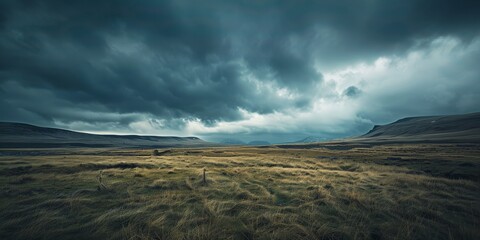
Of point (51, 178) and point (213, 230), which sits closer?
point (213, 230)

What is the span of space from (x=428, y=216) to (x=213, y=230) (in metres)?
10.2

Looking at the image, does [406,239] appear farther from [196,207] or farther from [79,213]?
[79,213]

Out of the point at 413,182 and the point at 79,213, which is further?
the point at 413,182

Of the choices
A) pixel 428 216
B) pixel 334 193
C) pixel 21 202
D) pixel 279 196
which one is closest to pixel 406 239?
pixel 428 216

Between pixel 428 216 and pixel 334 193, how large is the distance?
470 cm

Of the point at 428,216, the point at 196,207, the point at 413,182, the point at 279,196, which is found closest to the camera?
the point at 428,216

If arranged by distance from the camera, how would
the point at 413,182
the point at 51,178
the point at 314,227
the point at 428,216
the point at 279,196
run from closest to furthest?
the point at 314,227 → the point at 428,216 → the point at 279,196 → the point at 413,182 → the point at 51,178

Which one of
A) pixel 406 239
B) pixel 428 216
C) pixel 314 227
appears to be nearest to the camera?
pixel 406 239

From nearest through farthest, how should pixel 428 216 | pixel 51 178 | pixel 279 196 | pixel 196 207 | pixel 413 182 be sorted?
1. pixel 428 216
2. pixel 196 207
3. pixel 279 196
4. pixel 413 182
5. pixel 51 178

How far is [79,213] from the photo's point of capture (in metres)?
9.86

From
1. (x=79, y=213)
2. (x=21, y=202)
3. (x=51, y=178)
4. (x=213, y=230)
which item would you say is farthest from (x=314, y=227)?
(x=51, y=178)

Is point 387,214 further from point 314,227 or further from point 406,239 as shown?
point 314,227

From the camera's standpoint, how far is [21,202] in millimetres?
11203

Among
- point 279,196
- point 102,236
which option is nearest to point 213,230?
point 102,236
